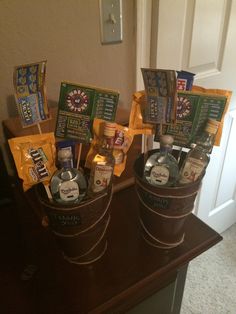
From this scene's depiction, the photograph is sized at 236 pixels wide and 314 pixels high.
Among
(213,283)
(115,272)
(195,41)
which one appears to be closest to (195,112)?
(115,272)

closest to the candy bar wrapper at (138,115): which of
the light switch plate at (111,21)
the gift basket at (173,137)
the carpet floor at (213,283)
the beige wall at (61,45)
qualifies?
the gift basket at (173,137)

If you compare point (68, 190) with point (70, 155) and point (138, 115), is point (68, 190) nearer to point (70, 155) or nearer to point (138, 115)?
point (70, 155)

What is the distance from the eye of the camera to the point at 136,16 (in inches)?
31.9

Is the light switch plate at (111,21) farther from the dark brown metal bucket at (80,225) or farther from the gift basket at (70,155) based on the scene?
the dark brown metal bucket at (80,225)

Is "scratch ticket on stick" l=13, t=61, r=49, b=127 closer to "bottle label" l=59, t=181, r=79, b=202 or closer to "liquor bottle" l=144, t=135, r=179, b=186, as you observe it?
"bottle label" l=59, t=181, r=79, b=202

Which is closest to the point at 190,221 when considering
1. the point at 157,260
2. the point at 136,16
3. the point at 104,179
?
the point at 157,260

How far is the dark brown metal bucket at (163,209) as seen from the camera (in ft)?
1.64

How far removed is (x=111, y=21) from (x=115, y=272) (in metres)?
0.71

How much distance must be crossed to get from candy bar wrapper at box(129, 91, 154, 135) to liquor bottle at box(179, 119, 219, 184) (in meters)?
0.11

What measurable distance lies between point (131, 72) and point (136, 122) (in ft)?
1.36

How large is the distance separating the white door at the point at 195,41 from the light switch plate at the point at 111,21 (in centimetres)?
7

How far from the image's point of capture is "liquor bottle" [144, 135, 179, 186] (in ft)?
1.67

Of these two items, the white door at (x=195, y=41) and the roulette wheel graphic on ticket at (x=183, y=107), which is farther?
the white door at (x=195, y=41)

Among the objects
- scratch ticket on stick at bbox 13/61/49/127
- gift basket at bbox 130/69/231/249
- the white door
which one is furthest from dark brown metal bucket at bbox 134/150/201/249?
the white door
